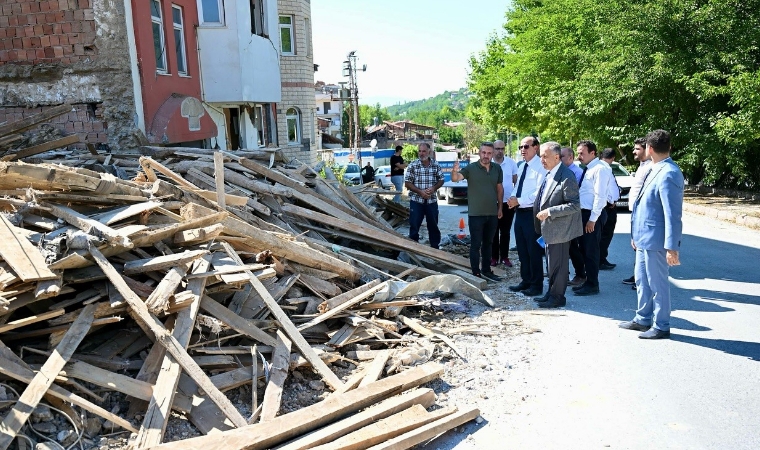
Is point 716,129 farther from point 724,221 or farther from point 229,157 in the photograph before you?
point 229,157

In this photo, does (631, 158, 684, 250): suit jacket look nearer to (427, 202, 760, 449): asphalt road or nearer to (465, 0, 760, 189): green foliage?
(427, 202, 760, 449): asphalt road

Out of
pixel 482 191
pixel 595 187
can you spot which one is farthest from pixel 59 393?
pixel 595 187

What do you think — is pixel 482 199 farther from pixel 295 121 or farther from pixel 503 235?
pixel 295 121

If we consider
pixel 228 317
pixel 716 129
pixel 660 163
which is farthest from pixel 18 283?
pixel 716 129

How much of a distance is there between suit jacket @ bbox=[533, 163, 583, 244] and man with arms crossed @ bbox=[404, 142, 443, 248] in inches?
105

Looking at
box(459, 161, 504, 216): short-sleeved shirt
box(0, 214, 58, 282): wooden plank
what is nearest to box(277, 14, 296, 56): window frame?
box(459, 161, 504, 216): short-sleeved shirt

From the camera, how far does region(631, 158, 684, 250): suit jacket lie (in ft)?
18.5

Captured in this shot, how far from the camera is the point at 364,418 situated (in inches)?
163

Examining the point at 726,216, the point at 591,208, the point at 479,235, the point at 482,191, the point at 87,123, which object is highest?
the point at 87,123

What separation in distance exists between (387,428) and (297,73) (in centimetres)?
2305

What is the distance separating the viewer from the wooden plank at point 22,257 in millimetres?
4238

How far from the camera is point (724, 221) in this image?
14352 millimetres

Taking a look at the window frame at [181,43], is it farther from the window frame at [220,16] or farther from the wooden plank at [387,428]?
the wooden plank at [387,428]

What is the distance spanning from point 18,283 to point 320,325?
104 inches
